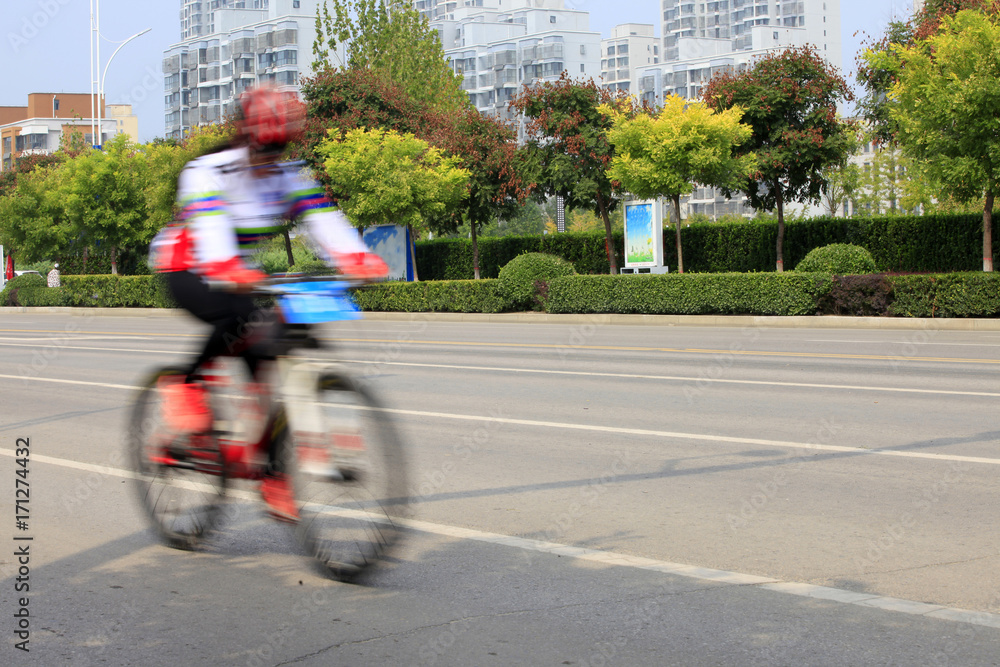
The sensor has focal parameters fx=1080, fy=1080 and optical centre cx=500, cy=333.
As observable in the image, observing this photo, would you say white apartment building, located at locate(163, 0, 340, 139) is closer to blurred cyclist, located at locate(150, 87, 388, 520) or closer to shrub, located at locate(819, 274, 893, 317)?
shrub, located at locate(819, 274, 893, 317)

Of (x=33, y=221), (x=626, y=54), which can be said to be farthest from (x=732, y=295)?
(x=626, y=54)

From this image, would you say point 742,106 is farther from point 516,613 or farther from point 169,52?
point 169,52

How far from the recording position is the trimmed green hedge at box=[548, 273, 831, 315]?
74.8ft

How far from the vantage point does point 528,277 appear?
90.3 feet

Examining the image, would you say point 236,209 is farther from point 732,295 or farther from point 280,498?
point 732,295

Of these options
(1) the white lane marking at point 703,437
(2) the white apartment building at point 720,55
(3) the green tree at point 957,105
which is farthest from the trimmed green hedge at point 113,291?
(2) the white apartment building at point 720,55

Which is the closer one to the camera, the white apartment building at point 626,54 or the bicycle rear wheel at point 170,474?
the bicycle rear wheel at point 170,474

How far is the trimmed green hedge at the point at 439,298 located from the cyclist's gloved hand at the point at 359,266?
74.8 feet

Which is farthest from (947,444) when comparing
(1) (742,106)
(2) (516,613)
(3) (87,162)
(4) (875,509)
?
(3) (87,162)

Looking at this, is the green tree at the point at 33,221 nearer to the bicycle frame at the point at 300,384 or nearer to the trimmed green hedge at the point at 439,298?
the trimmed green hedge at the point at 439,298

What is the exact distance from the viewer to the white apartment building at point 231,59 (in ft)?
447

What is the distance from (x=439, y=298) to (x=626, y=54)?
174 m

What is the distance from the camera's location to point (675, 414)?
9320 millimetres

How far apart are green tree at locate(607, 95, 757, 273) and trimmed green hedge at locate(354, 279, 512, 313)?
176 inches
